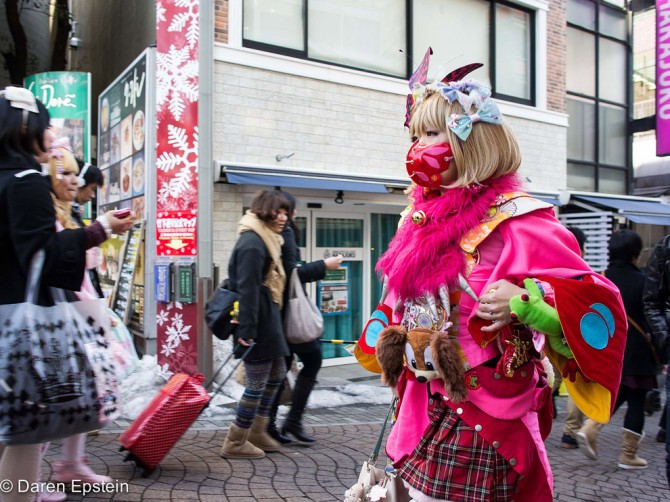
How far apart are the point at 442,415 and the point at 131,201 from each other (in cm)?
696

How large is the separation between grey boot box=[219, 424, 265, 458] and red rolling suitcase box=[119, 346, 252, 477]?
1.46ft

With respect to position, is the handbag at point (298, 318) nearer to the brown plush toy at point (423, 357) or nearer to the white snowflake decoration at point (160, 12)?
the brown plush toy at point (423, 357)

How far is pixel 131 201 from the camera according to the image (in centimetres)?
823

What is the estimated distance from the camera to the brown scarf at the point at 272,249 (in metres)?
4.43

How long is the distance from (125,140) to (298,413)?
528 cm

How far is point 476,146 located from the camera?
2.20 metres

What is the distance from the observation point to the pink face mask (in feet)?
7.18

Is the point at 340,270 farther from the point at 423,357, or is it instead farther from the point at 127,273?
the point at 423,357

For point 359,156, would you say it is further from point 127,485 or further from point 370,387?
point 127,485

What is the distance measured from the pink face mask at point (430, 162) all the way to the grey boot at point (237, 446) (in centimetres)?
275

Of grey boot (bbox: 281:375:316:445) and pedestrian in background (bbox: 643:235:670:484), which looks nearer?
pedestrian in background (bbox: 643:235:670:484)

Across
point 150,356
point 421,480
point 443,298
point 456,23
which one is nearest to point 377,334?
point 443,298

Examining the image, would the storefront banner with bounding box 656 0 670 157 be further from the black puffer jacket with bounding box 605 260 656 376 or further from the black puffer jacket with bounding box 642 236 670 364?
the black puffer jacket with bounding box 642 236 670 364

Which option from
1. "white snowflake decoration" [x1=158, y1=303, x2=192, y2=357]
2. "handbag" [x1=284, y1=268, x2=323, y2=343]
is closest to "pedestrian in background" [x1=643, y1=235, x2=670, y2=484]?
"handbag" [x1=284, y1=268, x2=323, y2=343]
